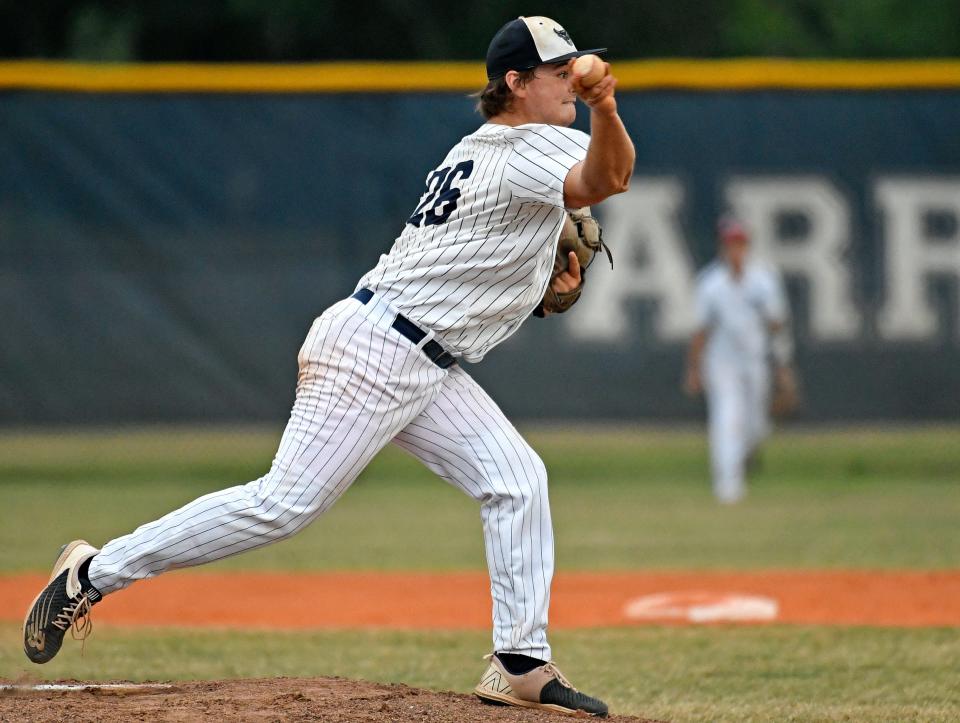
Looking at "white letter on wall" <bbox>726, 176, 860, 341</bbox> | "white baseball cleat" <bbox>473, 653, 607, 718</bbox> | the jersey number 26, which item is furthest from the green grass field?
the jersey number 26

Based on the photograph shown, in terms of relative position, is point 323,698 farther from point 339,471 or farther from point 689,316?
point 689,316

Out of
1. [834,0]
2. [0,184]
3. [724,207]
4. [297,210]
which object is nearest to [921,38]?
[834,0]

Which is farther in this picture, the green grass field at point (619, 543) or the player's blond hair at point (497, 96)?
the green grass field at point (619, 543)

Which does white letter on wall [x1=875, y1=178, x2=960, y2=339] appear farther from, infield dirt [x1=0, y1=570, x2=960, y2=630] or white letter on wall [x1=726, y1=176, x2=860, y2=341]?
infield dirt [x1=0, y1=570, x2=960, y2=630]

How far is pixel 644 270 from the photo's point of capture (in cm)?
1198

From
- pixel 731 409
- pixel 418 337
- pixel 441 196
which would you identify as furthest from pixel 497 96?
pixel 731 409

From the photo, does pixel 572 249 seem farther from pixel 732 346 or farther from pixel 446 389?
pixel 732 346

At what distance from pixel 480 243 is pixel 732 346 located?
728cm

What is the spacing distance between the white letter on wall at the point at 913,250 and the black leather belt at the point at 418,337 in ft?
27.6

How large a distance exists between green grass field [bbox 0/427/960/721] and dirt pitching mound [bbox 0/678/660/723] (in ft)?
2.20

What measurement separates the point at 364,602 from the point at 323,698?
295 cm

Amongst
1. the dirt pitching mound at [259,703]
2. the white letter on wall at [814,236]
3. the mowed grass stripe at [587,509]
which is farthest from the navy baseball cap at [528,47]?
the white letter on wall at [814,236]

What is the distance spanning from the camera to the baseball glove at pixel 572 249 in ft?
14.2

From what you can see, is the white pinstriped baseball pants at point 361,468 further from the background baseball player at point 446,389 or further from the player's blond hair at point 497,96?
the player's blond hair at point 497,96
